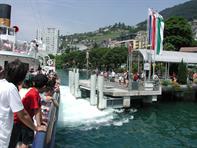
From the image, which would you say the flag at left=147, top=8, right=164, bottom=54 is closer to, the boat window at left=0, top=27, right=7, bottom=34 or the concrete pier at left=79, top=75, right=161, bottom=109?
the concrete pier at left=79, top=75, right=161, bottom=109

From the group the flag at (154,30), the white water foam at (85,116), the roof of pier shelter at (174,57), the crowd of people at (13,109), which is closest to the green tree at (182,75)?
the roof of pier shelter at (174,57)

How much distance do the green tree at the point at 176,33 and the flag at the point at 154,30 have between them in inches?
1336

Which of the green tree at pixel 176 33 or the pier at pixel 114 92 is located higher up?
the green tree at pixel 176 33

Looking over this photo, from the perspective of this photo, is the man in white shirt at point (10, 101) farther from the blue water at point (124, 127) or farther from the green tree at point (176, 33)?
the green tree at point (176, 33)

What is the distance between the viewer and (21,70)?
416 centimetres

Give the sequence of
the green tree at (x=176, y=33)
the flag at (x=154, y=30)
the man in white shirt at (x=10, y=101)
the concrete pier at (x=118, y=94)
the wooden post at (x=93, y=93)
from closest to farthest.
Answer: the man in white shirt at (x=10, y=101) < the concrete pier at (x=118, y=94) < the wooden post at (x=93, y=93) < the flag at (x=154, y=30) < the green tree at (x=176, y=33)

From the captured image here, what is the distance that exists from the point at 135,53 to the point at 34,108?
30731mm

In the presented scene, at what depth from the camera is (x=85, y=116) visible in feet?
67.2

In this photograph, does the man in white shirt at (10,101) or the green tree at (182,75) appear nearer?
the man in white shirt at (10,101)

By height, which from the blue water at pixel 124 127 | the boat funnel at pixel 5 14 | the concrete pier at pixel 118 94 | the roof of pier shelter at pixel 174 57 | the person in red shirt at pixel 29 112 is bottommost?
the blue water at pixel 124 127

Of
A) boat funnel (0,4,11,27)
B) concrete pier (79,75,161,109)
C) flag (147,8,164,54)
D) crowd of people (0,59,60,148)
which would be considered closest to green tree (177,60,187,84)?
flag (147,8,164,54)

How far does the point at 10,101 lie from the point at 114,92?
20.5 metres

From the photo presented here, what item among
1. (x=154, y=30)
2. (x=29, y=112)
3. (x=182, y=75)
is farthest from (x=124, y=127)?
(x=182, y=75)

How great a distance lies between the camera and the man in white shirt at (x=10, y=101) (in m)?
3.89
